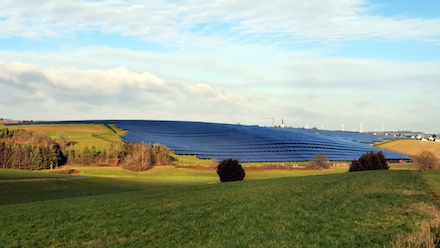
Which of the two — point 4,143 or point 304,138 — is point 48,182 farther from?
point 304,138

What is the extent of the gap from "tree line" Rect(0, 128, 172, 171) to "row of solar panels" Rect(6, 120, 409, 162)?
13.9 meters

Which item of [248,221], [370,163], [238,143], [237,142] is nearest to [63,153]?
[238,143]

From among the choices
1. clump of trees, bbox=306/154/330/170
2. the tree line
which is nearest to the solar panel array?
the tree line

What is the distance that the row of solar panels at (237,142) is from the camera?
452 feet

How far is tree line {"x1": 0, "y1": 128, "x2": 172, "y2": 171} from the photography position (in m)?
106

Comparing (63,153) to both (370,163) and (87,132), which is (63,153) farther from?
(370,163)

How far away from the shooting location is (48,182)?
69.4 m

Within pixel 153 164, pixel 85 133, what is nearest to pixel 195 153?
Answer: pixel 153 164

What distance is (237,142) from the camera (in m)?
161

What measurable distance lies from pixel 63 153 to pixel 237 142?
214 ft

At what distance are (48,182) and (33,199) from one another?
17123mm

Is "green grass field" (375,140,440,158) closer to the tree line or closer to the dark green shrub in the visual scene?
the tree line

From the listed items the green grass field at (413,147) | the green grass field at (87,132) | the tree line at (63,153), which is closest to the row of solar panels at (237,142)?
the green grass field at (87,132)

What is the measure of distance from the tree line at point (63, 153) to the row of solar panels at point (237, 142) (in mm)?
13895
